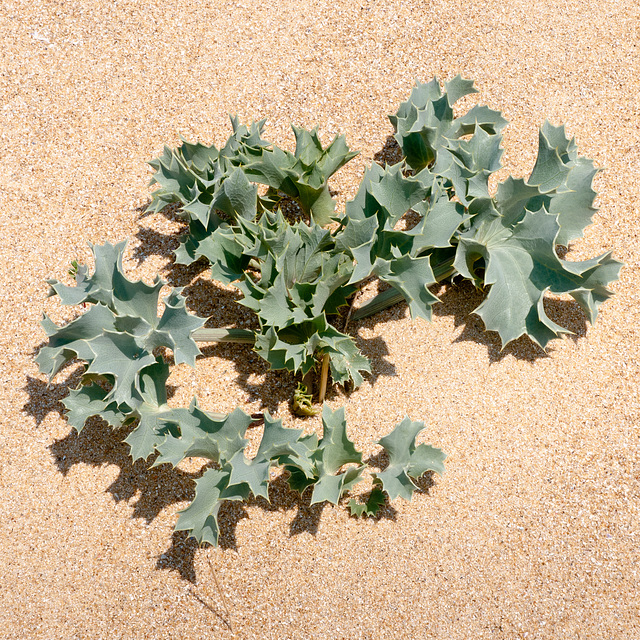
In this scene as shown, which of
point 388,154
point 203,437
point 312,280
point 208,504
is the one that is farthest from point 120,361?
point 388,154

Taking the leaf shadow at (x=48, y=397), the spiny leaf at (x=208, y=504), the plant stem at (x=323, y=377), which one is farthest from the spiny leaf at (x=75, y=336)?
the plant stem at (x=323, y=377)

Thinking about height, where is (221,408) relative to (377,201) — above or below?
below

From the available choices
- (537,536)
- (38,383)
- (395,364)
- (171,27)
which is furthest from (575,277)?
(171,27)

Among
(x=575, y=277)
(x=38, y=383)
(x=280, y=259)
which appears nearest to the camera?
(x=280, y=259)

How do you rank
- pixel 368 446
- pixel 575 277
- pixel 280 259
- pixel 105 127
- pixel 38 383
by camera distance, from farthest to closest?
pixel 105 127 < pixel 38 383 < pixel 368 446 < pixel 575 277 < pixel 280 259

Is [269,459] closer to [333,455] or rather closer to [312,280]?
[333,455]

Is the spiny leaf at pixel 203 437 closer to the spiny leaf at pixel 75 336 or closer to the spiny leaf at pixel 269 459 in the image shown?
the spiny leaf at pixel 269 459

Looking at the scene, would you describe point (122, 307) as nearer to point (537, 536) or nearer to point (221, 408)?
point (221, 408)

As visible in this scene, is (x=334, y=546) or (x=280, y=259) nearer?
(x=280, y=259)
